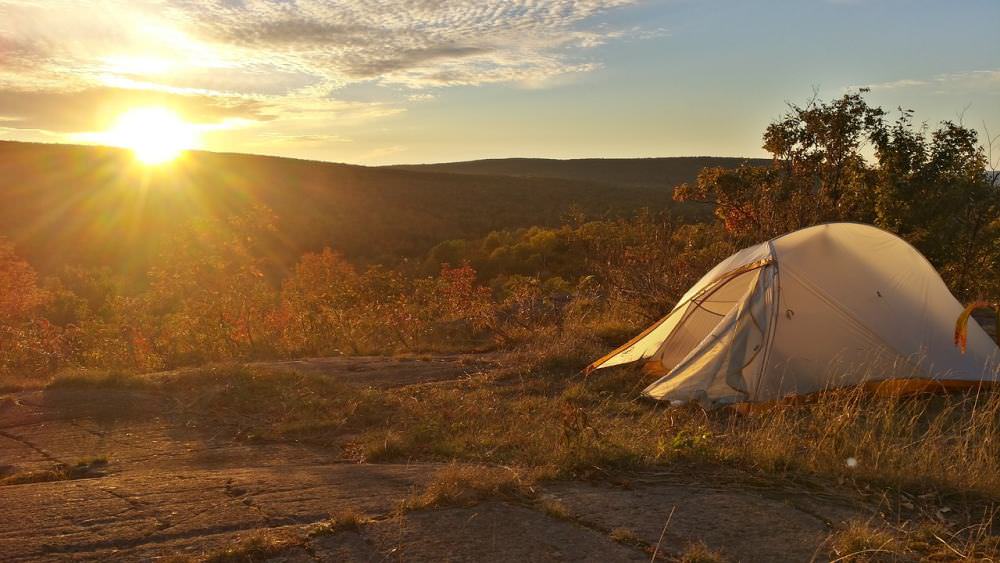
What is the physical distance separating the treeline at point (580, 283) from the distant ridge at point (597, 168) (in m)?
68.4

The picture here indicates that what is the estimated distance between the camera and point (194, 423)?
24.0 ft

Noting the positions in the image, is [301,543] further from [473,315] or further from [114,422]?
[473,315]

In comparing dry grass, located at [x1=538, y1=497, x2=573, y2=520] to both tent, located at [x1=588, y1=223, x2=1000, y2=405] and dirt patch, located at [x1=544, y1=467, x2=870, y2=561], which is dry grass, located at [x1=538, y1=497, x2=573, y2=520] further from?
tent, located at [x1=588, y1=223, x2=1000, y2=405]

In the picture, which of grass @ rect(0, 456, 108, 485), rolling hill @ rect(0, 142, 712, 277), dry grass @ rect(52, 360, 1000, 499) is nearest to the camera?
dry grass @ rect(52, 360, 1000, 499)

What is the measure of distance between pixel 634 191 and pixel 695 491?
58.7 metres

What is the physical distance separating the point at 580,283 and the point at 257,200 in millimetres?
16243

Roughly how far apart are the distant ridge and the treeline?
68.4m

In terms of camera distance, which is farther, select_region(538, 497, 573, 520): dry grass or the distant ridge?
the distant ridge

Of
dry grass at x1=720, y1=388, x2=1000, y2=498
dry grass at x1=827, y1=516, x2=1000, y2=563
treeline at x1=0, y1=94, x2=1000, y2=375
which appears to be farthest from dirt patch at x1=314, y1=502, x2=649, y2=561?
treeline at x1=0, y1=94, x2=1000, y2=375

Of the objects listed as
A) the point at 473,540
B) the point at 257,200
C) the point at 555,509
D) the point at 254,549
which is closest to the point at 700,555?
the point at 555,509

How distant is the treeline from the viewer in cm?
1168

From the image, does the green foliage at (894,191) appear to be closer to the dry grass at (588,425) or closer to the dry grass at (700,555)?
the dry grass at (588,425)

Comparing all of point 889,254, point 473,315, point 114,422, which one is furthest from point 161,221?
point 889,254

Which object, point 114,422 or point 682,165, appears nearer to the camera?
point 114,422
